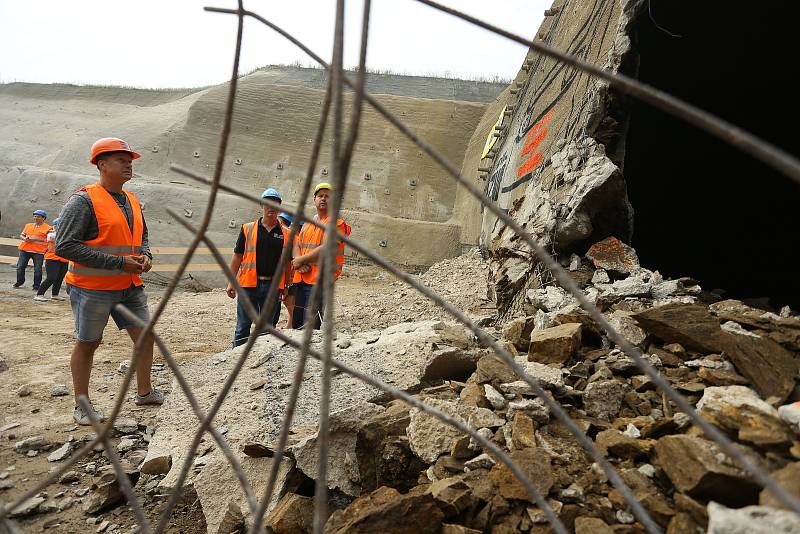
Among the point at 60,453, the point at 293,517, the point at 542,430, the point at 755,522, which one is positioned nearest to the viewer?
the point at 755,522

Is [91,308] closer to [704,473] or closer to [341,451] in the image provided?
[341,451]

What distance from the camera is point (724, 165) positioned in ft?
22.3

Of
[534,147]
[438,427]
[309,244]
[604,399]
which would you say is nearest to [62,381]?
[309,244]

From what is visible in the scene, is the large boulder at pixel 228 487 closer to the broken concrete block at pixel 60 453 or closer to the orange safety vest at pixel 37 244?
the broken concrete block at pixel 60 453

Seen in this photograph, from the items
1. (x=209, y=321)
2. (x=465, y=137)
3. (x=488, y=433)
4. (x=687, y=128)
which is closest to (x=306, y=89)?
(x=465, y=137)

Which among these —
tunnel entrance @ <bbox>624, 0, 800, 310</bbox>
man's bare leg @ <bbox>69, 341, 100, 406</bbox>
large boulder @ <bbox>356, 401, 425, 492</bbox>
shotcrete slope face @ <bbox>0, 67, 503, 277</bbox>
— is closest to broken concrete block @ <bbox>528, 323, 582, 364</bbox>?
large boulder @ <bbox>356, 401, 425, 492</bbox>

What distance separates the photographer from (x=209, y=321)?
702 centimetres

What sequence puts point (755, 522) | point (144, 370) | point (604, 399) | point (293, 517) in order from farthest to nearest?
1. point (144, 370)
2. point (604, 399)
3. point (293, 517)
4. point (755, 522)

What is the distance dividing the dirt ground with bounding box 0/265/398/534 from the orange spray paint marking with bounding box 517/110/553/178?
134 inches

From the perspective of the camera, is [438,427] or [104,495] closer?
[438,427]

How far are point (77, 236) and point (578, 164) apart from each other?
391 centimetres

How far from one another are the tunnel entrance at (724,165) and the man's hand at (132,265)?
17.7 feet

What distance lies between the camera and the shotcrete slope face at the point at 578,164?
153 inches

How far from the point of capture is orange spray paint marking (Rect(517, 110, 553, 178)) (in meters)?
5.91
